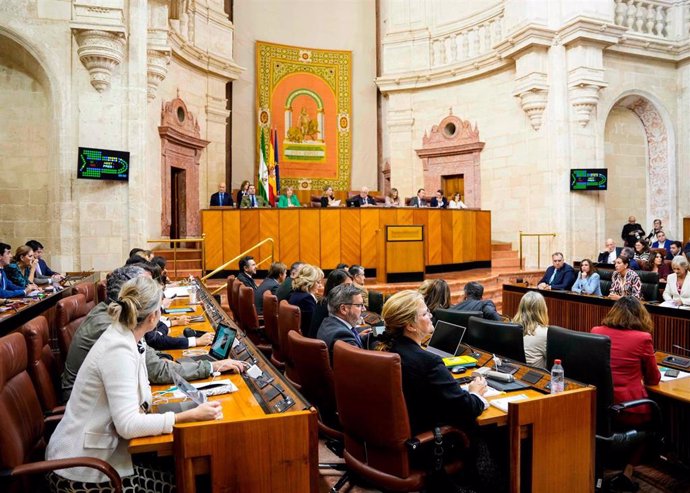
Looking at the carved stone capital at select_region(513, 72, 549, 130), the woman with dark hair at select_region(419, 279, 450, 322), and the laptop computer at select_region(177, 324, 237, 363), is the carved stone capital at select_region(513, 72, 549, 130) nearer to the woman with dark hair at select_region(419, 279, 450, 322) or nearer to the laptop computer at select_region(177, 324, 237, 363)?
the woman with dark hair at select_region(419, 279, 450, 322)

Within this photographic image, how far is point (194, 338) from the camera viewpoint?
3.32 m

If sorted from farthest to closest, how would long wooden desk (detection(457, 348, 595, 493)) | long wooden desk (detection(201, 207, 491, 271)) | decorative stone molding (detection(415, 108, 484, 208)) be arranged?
1. decorative stone molding (detection(415, 108, 484, 208))
2. long wooden desk (detection(201, 207, 491, 271))
3. long wooden desk (detection(457, 348, 595, 493))

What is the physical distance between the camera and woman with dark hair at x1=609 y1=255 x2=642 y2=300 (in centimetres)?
607

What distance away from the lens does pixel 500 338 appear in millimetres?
3297

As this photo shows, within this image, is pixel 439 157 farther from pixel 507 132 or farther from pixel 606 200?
pixel 606 200

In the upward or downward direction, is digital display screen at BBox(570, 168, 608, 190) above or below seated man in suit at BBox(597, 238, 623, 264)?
above

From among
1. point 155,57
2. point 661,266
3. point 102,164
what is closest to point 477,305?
point 661,266

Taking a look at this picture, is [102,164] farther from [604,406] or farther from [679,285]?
[679,285]

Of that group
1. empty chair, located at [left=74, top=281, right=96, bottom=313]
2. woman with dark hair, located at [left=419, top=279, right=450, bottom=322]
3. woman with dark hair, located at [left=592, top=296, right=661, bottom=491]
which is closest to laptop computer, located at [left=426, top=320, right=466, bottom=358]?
woman with dark hair, located at [left=592, top=296, right=661, bottom=491]

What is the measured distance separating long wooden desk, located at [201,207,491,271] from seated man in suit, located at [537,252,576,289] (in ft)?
9.14

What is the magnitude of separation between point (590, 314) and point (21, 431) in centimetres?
581

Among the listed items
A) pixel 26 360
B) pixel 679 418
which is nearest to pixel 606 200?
pixel 679 418

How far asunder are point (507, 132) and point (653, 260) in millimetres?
5530

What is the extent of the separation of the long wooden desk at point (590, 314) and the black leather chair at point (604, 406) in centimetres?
236
